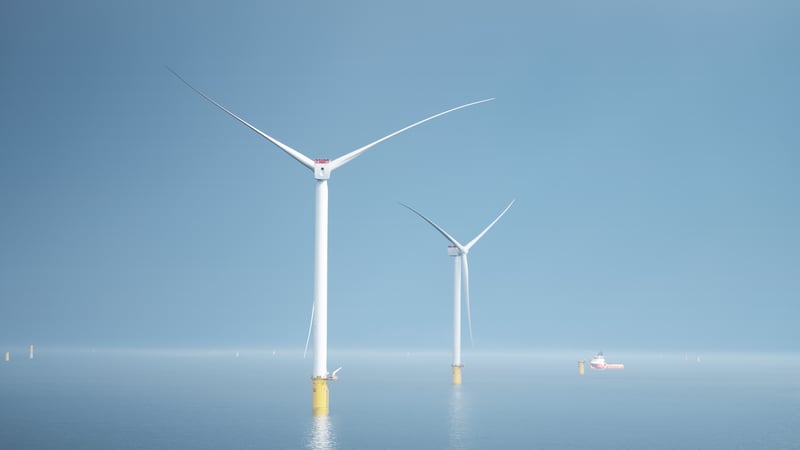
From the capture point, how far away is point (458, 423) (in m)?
84.9

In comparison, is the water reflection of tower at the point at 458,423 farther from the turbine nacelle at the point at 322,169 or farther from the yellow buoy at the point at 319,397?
the turbine nacelle at the point at 322,169

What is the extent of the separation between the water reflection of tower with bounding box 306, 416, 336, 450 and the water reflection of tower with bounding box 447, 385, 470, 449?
8.93 m

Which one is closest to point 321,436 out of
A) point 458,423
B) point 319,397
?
point 319,397

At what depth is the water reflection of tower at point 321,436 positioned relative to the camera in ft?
219

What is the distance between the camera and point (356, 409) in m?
104

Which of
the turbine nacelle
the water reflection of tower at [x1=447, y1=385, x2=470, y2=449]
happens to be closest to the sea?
the water reflection of tower at [x1=447, y1=385, x2=470, y2=449]

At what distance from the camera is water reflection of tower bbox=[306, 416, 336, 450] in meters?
66.7

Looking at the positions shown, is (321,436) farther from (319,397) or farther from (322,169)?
(322,169)

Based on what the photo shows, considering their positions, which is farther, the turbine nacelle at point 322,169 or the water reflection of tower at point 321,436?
the turbine nacelle at point 322,169

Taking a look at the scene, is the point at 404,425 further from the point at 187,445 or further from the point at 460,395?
the point at 460,395

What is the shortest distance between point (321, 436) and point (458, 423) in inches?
648

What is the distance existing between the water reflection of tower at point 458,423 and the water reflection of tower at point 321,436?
8929mm

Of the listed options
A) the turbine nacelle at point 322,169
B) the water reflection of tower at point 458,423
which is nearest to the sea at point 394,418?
the water reflection of tower at point 458,423

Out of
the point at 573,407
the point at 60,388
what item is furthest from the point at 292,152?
the point at 60,388
